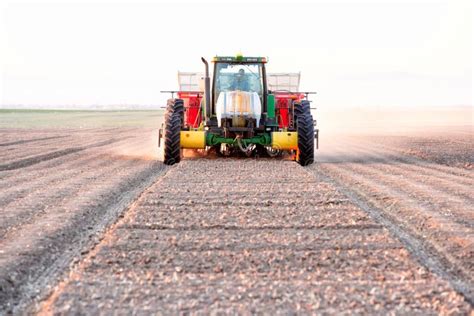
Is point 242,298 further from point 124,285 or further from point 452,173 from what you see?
point 452,173

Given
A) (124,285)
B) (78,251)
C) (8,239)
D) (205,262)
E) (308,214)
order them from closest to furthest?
1. (124,285)
2. (205,262)
3. (78,251)
4. (8,239)
5. (308,214)

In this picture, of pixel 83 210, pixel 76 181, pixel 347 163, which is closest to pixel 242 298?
pixel 83 210

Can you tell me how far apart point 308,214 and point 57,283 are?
12.3ft

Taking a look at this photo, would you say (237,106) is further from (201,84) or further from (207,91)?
(201,84)

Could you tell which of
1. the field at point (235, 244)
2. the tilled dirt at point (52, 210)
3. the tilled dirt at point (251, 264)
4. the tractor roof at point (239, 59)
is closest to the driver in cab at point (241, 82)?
the tractor roof at point (239, 59)

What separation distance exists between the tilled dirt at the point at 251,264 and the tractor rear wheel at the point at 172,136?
5578 mm

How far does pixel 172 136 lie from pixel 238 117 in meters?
1.54

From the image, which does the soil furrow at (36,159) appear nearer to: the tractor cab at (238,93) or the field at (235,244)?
the field at (235,244)

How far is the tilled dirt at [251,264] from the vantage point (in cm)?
514

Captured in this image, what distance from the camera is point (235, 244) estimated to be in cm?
703

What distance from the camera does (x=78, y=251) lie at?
6973mm

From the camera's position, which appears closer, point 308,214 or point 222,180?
point 308,214

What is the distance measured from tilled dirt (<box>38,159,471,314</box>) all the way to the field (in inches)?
0.6

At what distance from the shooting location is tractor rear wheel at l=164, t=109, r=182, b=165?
50.8 ft
